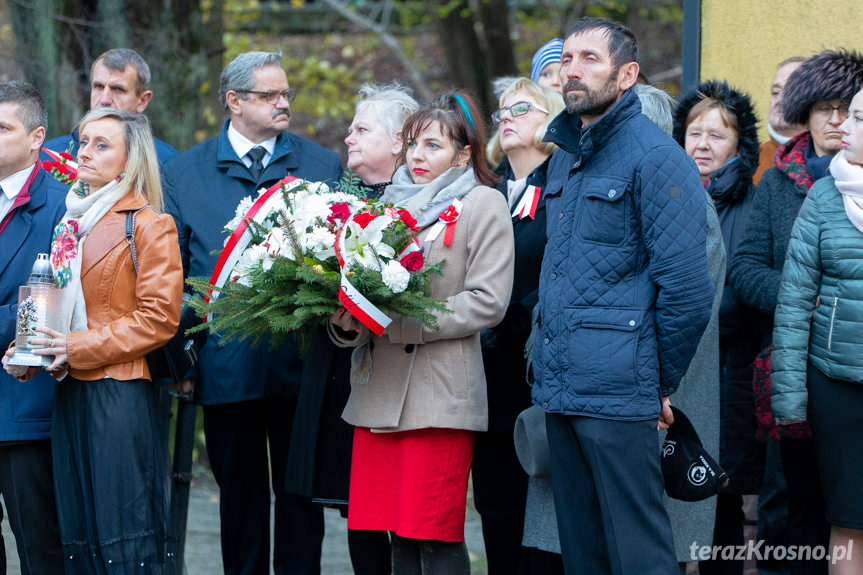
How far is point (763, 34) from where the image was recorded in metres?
6.54

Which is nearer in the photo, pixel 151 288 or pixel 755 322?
pixel 151 288

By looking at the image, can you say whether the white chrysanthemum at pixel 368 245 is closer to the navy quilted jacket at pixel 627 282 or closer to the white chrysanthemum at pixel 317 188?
the white chrysanthemum at pixel 317 188

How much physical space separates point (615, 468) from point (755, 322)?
1.62m

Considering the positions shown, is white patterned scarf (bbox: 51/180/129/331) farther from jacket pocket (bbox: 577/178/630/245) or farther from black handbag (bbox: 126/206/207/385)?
jacket pocket (bbox: 577/178/630/245)

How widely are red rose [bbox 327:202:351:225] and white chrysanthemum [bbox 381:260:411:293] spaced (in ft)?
0.98

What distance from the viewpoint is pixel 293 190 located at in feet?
14.6

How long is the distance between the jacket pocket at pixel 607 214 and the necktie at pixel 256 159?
7.14 ft

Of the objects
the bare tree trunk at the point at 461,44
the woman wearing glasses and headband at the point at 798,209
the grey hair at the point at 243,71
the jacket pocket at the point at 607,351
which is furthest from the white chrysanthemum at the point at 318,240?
the bare tree trunk at the point at 461,44

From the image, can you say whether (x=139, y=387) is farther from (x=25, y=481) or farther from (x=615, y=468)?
(x=615, y=468)

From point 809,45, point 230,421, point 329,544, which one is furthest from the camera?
point 329,544

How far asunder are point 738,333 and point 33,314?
3072mm

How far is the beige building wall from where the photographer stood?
6.18m

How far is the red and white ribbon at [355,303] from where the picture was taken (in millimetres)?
3875

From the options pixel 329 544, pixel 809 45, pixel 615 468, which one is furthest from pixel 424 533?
pixel 809 45
